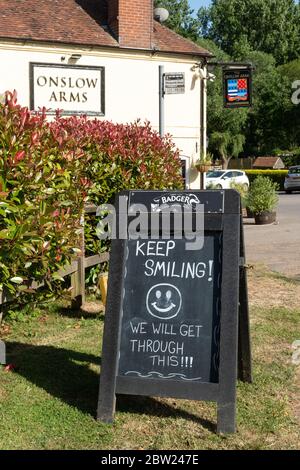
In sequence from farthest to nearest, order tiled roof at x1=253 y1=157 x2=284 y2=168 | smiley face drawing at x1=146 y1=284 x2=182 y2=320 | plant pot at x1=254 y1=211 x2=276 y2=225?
tiled roof at x1=253 y1=157 x2=284 y2=168 → plant pot at x1=254 y1=211 x2=276 y2=225 → smiley face drawing at x1=146 y1=284 x2=182 y2=320

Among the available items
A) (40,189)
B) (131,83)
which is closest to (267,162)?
(131,83)

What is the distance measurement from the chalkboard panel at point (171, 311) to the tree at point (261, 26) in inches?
2527

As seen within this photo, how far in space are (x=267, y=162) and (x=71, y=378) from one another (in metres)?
55.4

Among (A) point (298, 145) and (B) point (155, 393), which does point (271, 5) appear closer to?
(A) point (298, 145)

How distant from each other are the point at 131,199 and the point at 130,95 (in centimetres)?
1578

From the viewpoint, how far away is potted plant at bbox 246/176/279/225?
54.0 feet

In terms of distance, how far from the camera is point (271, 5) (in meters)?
67.6

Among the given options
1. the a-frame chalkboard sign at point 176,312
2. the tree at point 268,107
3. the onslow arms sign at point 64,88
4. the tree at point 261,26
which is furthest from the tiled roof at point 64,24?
the tree at point 261,26

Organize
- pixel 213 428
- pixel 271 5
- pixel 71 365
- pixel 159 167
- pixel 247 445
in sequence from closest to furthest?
pixel 247 445
pixel 213 428
pixel 71 365
pixel 159 167
pixel 271 5

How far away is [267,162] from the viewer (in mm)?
58281

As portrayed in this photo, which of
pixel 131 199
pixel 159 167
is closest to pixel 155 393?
pixel 131 199

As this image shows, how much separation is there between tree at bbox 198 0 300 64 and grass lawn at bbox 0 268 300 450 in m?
63.2

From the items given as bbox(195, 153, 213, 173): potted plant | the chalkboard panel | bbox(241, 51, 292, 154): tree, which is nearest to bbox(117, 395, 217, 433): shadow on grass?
the chalkboard panel

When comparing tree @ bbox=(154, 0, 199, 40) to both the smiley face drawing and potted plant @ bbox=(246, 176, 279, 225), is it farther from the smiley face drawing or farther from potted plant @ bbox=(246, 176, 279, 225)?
the smiley face drawing
